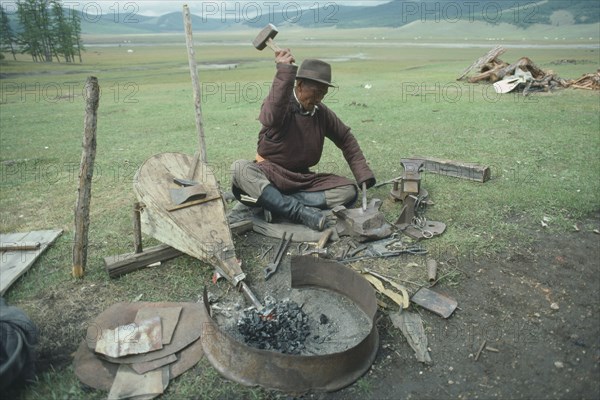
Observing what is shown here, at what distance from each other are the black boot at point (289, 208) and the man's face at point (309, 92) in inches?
41.7

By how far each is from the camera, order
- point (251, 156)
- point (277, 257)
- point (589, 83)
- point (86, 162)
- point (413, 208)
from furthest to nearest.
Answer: point (589, 83) → point (251, 156) → point (413, 208) → point (277, 257) → point (86, 162)

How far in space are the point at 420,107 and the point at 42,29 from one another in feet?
167

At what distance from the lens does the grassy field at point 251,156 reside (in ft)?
12.7

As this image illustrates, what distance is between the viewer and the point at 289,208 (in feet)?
15.2

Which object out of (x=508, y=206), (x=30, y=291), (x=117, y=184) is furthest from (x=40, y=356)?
(x=508, y=206)

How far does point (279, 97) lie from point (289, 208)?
123 centimetres

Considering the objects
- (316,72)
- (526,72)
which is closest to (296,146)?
(316,72)

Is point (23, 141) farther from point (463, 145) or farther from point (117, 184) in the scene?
point (463, 145)

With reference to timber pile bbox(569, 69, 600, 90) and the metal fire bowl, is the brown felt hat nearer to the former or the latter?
the metal fire bowl

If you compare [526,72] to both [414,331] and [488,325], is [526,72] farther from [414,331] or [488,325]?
[414,331]

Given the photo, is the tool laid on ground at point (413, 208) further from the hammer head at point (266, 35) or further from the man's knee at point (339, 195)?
the hammer head at point (266, 35)

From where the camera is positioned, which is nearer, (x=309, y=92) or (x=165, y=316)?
(x=165, y=316)

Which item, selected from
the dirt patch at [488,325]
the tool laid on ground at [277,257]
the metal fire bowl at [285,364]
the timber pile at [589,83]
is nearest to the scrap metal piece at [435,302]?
the dirt patch at [488,325]

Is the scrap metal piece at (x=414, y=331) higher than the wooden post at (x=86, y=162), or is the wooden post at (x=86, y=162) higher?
the wooden post at (x=86, y=162)
